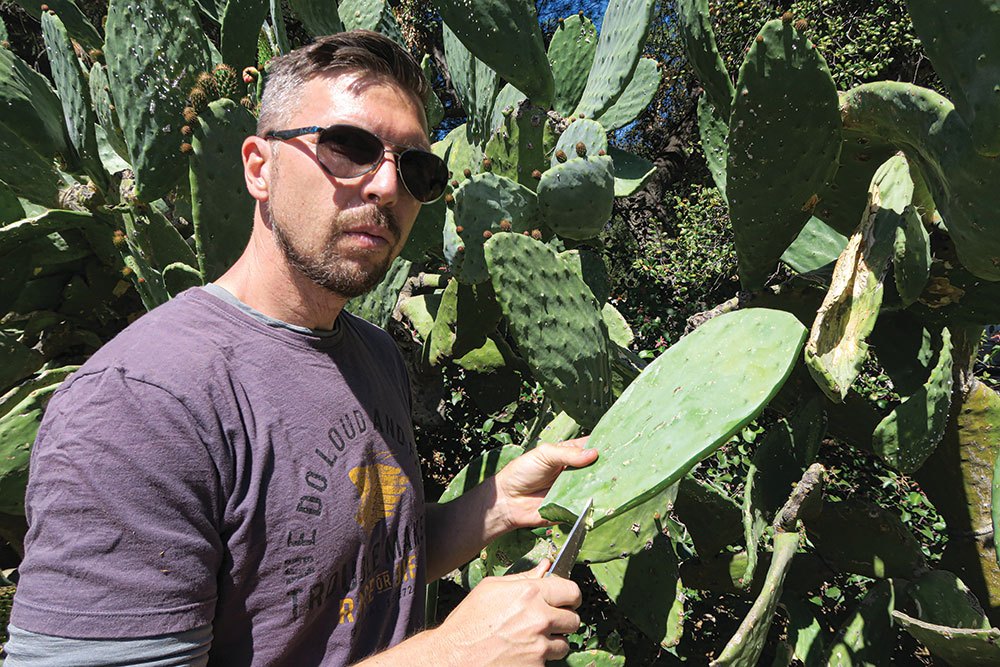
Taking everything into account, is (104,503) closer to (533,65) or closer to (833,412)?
(533,65)

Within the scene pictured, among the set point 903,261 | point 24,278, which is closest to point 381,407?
point 903,261

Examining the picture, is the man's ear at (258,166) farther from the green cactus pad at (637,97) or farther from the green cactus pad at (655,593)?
the green cactus pad at (637,97)

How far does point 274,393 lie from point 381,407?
23cm

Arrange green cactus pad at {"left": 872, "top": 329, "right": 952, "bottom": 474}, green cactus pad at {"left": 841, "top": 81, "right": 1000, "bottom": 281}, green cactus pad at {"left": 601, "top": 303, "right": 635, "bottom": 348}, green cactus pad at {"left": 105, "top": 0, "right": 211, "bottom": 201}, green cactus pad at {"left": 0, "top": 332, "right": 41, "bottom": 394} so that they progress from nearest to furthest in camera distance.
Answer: green cactus pad at {"left": 841, "top": 81, "right": 1000, "bottom": 281} < green cactus pad at {"left": 872, "top": 329, "right": 952, "bottom": 474} < green cactus pad at {"left": 105, "top": 0, "right": 211, "bottom": 201} < green cactus pad at {"left": 0, "top": 332, "right": 41, "bottom": 394} < green cactus pad at {"left": 601, "top": 303, "right": 635, "bottom": 348}

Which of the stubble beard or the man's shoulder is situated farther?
the stubble beard

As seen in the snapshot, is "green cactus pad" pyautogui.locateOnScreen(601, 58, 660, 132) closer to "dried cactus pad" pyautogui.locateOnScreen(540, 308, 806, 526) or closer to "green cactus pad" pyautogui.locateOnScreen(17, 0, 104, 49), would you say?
"dried cactus pad" pyautogui.locateOnScreen(540, 308, 806, 526)

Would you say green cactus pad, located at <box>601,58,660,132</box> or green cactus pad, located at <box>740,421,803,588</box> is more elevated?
green cactus pad, located at <box>601,58,660,132</box>

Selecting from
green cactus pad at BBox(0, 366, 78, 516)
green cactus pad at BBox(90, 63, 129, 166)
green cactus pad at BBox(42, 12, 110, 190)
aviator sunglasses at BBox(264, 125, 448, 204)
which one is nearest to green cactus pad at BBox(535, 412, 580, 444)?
aviator sunglasses at BBox(264, 125, 448, 204)

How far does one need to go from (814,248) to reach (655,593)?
1076mm

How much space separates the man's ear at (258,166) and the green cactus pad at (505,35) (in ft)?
2.91

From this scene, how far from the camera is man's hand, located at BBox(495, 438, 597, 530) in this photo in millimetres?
1183

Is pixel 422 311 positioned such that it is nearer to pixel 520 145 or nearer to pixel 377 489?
pixel 520 145

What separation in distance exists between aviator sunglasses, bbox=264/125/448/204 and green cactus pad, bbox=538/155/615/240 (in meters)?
0.68

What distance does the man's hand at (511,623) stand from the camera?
0.77 m
